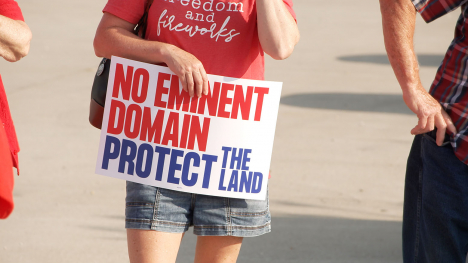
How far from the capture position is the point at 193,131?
1.86 metres

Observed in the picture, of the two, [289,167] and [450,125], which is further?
[289,167]

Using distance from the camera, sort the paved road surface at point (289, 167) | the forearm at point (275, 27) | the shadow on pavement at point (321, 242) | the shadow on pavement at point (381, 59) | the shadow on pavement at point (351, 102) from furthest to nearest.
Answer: the shadow on pavement at point (381, 59), the shadow on pavement at point (351, 102), the paved road surface at point (289, 167), the shadow on pavement at point (321, 242), the forearm at point (275, 27)

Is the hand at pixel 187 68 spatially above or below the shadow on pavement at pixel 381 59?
above

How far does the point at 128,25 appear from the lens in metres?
1.89

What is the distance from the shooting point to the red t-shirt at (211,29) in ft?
5.90

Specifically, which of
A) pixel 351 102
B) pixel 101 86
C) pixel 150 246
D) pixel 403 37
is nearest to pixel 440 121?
pixel 403 37

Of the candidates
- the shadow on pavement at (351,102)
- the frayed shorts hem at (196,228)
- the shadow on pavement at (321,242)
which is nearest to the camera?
the frayed shorts hem at (196,228)

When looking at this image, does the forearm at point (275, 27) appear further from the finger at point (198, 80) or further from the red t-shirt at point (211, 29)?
the finger at point (198, 80)

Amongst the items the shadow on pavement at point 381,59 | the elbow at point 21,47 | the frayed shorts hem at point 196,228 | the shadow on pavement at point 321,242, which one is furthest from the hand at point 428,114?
the shadow on pavement at point 381,59

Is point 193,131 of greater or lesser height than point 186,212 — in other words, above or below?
above

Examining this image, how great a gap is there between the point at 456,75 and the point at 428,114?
0.17m

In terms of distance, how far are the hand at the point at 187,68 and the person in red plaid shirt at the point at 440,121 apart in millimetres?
678

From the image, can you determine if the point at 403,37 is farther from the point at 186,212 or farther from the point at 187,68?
the point at 186,212

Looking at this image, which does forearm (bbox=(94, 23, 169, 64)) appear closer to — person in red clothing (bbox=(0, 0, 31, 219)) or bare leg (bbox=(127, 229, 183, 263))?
person in red clothing (bbox=(0, 0, 31, 219))
